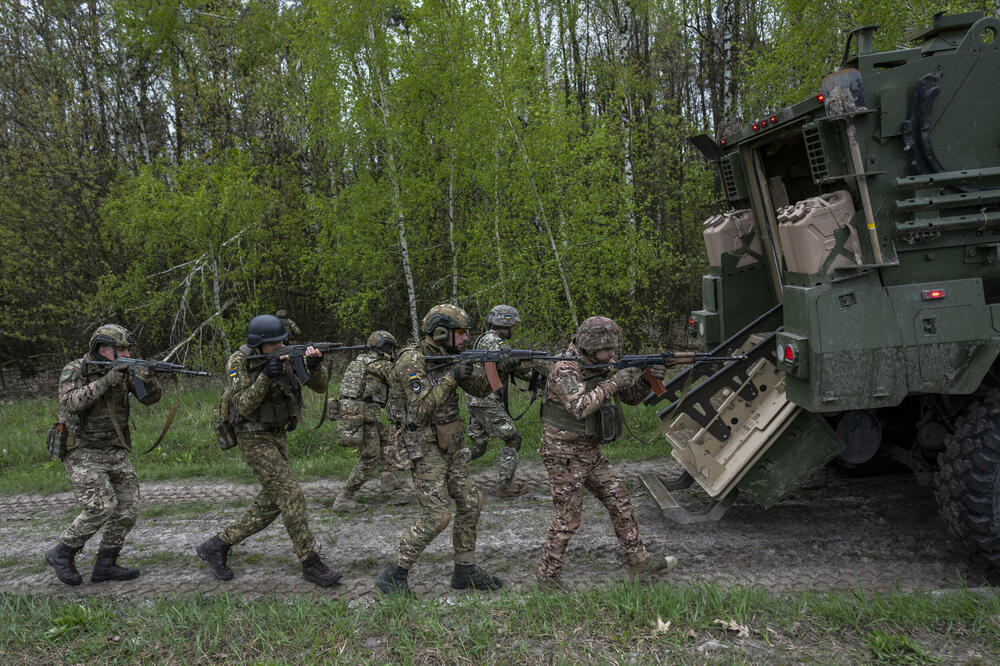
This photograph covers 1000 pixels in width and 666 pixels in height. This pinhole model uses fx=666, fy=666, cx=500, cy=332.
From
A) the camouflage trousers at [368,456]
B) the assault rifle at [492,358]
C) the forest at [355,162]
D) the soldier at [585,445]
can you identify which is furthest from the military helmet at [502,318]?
the forest at [355,162]

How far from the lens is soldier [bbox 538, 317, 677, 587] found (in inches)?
160

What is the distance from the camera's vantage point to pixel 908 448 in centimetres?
491

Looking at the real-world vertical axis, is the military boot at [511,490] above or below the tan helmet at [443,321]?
below

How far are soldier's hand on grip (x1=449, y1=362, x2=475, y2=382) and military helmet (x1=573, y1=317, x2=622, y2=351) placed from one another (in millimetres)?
723

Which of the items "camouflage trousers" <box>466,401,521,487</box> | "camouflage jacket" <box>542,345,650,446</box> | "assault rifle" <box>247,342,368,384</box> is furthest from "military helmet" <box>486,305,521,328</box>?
"assault rifle" <box>247,342,368,384</box>

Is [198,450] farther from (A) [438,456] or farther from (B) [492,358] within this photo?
(B) [492,358]

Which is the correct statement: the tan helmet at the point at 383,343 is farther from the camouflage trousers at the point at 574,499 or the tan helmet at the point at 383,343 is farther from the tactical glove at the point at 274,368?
the camouflage trousers at the point at 574,499

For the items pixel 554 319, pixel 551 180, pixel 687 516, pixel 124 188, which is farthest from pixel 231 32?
pixel 687 516

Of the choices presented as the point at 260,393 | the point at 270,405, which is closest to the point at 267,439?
the point at 270,405

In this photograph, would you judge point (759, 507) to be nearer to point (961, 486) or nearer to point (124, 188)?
point (961, 486)

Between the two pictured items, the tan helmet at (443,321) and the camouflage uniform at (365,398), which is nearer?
the tan helmet at (443,321)

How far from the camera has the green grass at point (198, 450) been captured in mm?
7238

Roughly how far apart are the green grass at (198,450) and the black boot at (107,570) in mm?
2167

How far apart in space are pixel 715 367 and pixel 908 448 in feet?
4.84
